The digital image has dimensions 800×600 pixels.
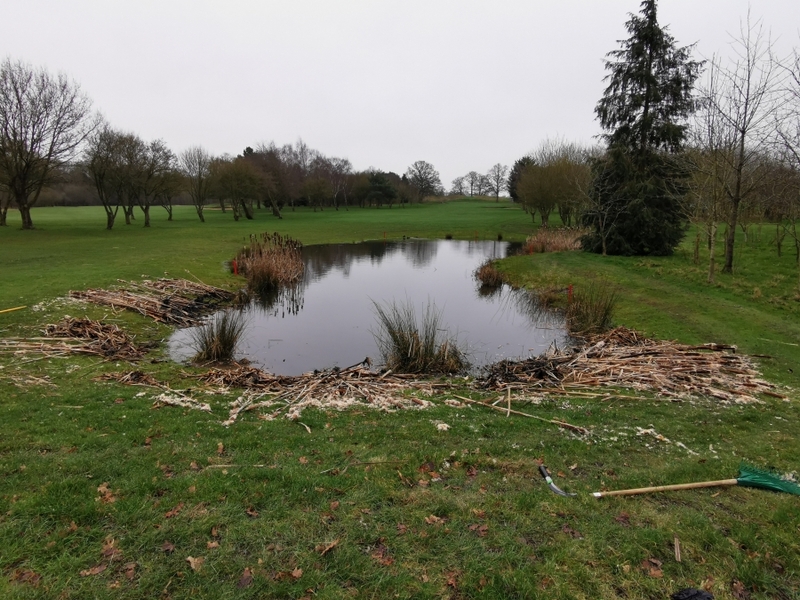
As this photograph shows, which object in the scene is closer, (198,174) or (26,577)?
(26,577)

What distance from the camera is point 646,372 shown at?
8.03 metres

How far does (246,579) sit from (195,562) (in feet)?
1.35

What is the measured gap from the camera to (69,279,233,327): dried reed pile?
12.2 meters

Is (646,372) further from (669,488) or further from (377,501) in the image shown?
(377,501)

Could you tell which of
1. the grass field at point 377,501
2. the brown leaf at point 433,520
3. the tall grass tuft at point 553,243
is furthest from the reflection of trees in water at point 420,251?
the brown leaf at point 433,520

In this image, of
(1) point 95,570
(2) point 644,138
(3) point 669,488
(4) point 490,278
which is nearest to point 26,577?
(1) point 95,570

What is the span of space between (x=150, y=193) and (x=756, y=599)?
137 ft

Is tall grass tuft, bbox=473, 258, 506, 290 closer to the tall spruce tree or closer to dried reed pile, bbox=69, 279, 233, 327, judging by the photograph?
the tall spruce tree

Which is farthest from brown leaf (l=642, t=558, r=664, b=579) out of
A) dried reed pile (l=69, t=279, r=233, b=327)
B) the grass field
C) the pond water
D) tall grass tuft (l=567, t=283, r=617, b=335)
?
dried reed pile (l=69, t=279, r=233, b=327)

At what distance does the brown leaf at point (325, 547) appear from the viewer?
3405 mm

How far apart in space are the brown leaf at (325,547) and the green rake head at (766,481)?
12.6 ft

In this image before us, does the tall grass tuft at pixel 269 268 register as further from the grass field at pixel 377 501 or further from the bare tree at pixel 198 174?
the bare tree at pixel 198 174

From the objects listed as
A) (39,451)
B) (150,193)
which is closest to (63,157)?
(150,193)

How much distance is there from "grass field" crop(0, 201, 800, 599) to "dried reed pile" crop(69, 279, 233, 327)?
4.86m
